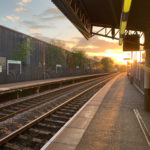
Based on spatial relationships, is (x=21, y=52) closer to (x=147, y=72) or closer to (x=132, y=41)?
(x=132, y=41)

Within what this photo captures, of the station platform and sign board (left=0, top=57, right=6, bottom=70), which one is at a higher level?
sign board (left=0, top=57, right=6, bottom=70)

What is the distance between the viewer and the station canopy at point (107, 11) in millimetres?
6385

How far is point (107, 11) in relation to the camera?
777cm

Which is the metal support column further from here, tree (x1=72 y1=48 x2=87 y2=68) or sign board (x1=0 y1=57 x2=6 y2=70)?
tree (x1=72 y1=48 x2=87 y2=68)

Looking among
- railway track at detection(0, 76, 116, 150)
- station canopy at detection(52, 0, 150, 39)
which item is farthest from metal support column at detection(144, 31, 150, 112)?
railway track at detection(0, 76, 116, 150)

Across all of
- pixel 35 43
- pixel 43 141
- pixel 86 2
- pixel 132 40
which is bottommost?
pixel 43 141

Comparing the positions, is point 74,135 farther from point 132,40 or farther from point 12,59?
point 12,59

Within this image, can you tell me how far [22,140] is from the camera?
531 cm

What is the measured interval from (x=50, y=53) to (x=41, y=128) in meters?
37.9

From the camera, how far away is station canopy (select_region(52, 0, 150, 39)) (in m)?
6.38

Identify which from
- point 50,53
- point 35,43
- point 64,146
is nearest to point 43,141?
point 64,146

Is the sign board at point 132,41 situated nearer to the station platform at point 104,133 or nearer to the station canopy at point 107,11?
the station canopy at point 107,11

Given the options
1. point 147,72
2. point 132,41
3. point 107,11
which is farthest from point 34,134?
point 132,41

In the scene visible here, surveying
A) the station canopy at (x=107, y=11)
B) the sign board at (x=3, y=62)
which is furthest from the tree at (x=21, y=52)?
the station canopy at (x=107, y=11)
